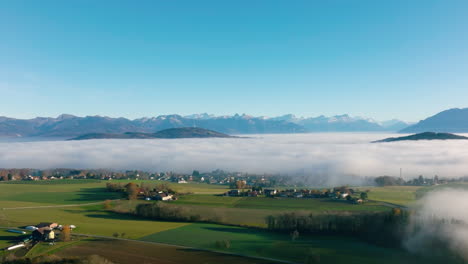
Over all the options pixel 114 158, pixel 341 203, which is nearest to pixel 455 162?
pixel 341 203

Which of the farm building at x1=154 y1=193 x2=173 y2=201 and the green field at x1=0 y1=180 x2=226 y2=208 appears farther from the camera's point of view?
the farm building at x1=154 y1=193 x2=173 y2=201

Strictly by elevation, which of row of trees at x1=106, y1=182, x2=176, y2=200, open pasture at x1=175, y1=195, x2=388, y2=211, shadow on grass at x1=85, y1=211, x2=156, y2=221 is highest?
row of trees at x1=106, y1=182, x2=176, y2=200

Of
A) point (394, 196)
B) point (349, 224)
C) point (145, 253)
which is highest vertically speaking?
point (394, 196)

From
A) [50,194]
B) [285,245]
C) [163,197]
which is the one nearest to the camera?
[285,245]

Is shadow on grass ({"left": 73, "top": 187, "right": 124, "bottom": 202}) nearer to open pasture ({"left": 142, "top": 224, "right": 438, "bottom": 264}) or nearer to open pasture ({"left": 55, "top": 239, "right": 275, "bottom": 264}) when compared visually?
open pasture ({"left": 142, "top": 224, "right": 438, "bottom": 264})

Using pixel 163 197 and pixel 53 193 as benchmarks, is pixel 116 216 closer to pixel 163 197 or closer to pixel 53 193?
pixel 163 197

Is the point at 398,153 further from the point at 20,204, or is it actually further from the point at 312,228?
the point at 20,204

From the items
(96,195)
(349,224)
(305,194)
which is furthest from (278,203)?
(96,195)

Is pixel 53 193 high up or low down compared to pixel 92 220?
up

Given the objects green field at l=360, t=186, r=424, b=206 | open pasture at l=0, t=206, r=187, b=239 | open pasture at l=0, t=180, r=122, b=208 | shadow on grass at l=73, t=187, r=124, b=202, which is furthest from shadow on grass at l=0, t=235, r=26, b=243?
green field at l=360, t=186, r=424, b=206

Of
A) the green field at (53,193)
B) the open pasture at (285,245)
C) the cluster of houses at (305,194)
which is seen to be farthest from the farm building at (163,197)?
the open pasture at (285,245)

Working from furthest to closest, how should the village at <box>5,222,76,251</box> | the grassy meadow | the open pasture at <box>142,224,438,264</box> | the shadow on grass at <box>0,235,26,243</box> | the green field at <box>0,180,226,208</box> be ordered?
the green field at <box>0,180,226,208</box> → the shadow on grass at <box>0,235,26,243</box> → the village at <box>5,222,76,251</box> → the grassy meadow → the open pasture at <box>142,224,438,264</box>
